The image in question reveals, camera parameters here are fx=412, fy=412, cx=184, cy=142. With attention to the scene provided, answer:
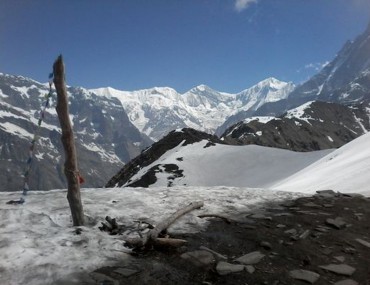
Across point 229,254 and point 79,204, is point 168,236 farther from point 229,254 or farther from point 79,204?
point 79,204

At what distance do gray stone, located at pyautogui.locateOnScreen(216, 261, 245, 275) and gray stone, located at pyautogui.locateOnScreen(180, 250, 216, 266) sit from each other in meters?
0.27

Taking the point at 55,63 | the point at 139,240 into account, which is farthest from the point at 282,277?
the point at 55,63

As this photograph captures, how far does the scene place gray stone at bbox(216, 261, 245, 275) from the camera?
345 inches

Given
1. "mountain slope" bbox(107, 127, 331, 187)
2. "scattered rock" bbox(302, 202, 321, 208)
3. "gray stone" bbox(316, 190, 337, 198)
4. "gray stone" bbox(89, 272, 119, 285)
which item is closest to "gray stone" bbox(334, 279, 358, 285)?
"gray stone" bbox(89, 272, 119, 285)

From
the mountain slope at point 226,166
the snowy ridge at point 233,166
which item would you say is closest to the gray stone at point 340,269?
the mountain slope at point 226,166

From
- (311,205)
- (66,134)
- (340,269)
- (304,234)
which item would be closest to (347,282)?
(340,269)

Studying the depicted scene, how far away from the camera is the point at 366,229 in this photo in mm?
12320

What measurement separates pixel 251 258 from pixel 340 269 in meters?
1.97

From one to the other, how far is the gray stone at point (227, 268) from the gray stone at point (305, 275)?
109 centimetres

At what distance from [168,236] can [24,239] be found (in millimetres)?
3446

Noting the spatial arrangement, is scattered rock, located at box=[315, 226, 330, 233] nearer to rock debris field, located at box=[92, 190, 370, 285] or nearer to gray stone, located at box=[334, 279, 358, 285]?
rock debris field, located at box=[92, 190, 370, 285]

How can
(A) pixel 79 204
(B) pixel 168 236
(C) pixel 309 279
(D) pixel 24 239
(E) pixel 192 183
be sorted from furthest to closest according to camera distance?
(E) pixel 192 183 → (A) pixel 79 204 → (B) pixel 168 236 → (D) pixel 24 239 → (C) pixel 309 279

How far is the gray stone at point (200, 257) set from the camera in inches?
361

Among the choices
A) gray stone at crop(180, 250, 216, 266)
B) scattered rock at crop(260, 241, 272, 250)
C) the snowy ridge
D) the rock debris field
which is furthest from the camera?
the snowy ridge
